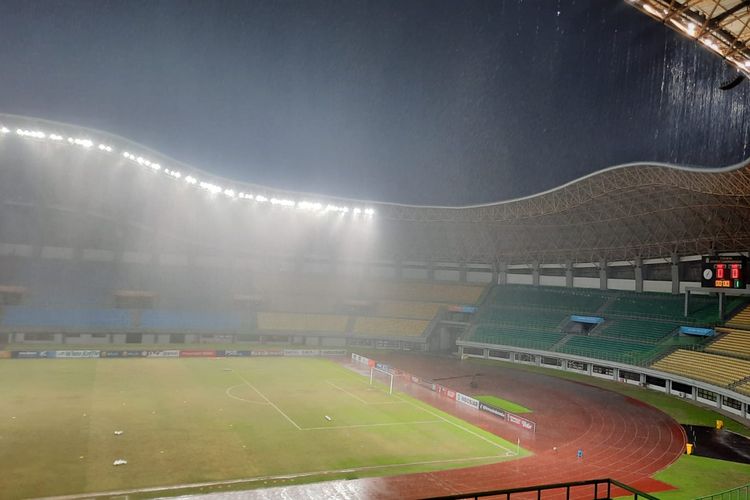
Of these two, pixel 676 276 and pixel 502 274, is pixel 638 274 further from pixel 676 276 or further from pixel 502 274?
pixel 502 274

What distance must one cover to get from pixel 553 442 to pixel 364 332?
37214 mm

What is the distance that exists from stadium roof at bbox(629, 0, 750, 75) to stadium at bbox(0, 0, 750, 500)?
0.29 ft

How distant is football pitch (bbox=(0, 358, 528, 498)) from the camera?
20531 millimetres

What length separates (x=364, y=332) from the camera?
63.7 metres

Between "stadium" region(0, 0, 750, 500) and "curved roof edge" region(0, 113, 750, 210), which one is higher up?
"curved roof edge" region(0, 113, 750, 210)

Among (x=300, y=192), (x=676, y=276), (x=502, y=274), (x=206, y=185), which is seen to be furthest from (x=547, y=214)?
(x=206, y=185)

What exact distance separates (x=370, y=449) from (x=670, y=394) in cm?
2979

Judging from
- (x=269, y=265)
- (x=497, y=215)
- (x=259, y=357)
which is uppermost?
(x=497, y=215)

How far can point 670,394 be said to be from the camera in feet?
137

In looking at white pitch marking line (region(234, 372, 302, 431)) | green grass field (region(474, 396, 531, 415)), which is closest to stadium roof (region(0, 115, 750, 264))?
green grass field (region(474, 396, 531, 415))

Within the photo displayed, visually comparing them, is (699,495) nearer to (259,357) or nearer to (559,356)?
(559,356)

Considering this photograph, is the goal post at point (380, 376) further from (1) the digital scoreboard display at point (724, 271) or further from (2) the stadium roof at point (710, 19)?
(2) the stadium roof at point (710, 19)

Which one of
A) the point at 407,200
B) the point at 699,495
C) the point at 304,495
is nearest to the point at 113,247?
the point at 407,200

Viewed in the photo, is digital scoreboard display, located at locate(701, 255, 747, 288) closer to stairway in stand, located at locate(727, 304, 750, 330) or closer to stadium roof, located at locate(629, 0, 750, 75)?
stairway in stand, located at locate(727, 304, 750, 330)
